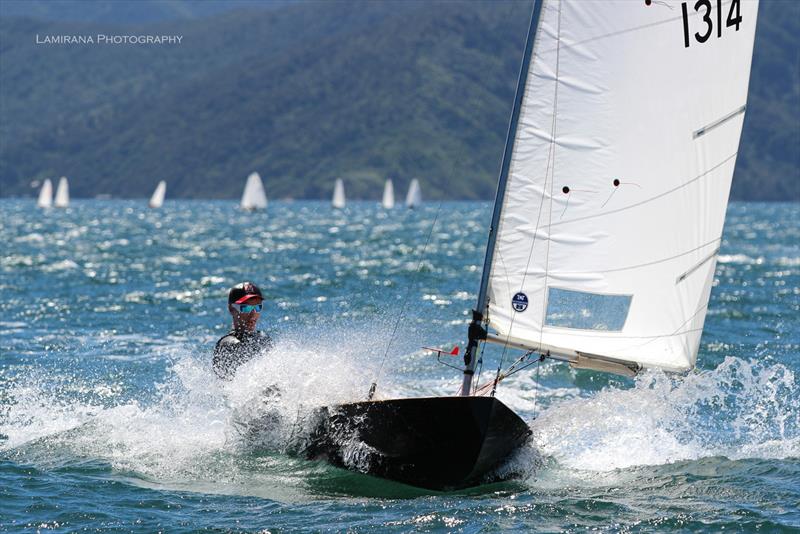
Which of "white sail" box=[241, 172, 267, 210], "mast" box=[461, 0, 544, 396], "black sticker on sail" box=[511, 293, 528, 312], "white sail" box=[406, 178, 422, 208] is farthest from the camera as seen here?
"white sail" box=[406, 178, 422, 208]

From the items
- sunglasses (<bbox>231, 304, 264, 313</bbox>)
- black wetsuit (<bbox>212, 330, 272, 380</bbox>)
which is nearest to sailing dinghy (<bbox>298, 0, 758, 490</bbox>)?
black wetsuit (<bbox>212, 330, 272, 380</bbox>)

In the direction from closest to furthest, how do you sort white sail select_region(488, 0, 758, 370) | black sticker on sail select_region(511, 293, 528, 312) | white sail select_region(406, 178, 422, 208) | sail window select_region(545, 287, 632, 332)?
white sail select_region(488, 0, 758, 370), black sticker on sail select_region(511, 293, 528, 312), sail window select_region(545, 287, 632, 332), white sail select_region(406, 178, 422, 208)

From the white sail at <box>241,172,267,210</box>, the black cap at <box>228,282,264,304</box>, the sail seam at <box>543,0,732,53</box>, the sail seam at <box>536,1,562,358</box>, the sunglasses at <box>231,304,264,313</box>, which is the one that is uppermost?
the white sail at <box>241,172,267,210</box>

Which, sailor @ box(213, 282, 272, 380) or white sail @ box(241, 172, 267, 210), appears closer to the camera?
sailor @ box(213, 282, 272, 380)

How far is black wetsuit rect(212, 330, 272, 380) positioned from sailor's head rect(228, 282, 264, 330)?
0.67 feet

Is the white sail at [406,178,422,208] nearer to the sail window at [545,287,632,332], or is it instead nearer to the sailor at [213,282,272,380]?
the sailor at [213,282,272,380]

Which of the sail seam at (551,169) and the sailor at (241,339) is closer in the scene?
the sail seam at (551,169)

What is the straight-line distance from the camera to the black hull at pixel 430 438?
12156 millimetres

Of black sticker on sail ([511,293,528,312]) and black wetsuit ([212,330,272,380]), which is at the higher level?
black sticker on sail ([511,293,528,312])

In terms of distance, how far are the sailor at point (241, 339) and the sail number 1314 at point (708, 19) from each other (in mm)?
6021

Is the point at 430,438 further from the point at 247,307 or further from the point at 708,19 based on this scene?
the point at 708,19

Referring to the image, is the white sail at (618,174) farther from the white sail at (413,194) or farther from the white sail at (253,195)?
the white sail at (413,194)

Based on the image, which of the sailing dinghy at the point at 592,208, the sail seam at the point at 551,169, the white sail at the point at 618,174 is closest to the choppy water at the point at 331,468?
the sailing dinghy at the point at 592,208

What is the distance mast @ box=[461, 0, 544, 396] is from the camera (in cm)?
1230
